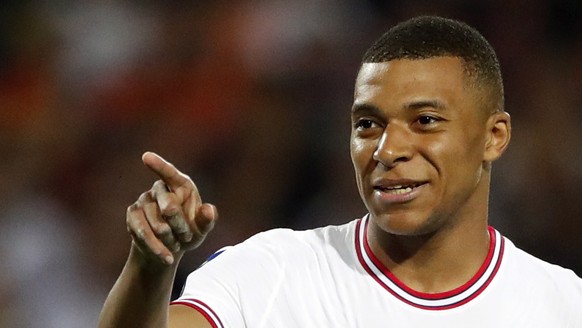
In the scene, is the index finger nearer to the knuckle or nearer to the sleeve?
the knuckle

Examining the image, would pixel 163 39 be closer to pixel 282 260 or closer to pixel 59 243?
pixel 59 243

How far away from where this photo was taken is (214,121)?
511 centimetres

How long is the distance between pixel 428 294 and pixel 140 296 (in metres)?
0.93

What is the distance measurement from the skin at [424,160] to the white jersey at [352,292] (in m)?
0.07

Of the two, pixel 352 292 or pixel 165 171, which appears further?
pixel 352 292

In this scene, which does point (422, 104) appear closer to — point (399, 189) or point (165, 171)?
point (399, 189)

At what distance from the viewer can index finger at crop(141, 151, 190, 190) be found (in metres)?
2.04

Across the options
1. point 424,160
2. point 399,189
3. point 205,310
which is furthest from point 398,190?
point 205,310

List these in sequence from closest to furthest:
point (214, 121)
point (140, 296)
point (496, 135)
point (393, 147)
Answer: point (140, 296), point (393, 147), point (496, 135), point (214, 121)

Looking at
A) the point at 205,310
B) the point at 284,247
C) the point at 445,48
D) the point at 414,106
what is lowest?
the point at 205,310

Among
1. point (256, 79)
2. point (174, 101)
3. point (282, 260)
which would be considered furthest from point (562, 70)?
point (282, 260)

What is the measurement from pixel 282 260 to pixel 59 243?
7.34ft

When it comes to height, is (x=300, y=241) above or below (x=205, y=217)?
below

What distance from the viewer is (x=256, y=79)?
17.1 ft
